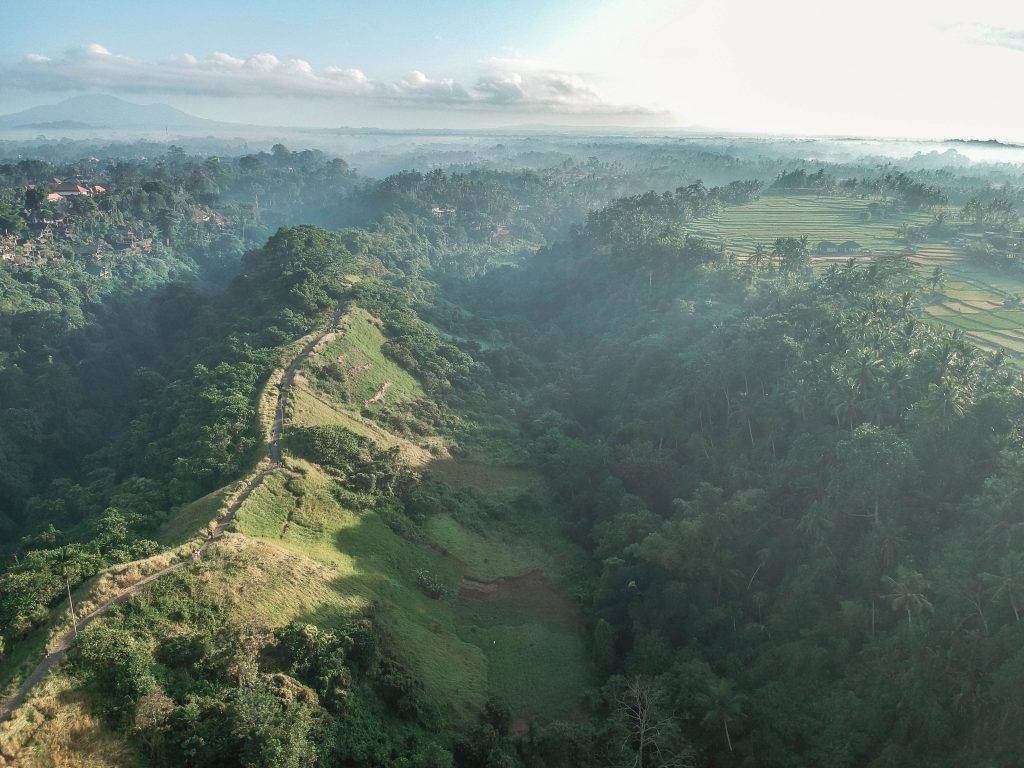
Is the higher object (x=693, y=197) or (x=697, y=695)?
(x=693, y=197)

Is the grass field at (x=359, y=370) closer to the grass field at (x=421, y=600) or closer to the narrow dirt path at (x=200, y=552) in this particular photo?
the narrow dirt path at (x=200, y=552)

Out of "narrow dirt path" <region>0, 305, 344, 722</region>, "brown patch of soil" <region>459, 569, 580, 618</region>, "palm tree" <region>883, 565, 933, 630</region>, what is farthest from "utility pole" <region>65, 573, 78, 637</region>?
"palm tree" <region>883, 565, 933, 630</region>

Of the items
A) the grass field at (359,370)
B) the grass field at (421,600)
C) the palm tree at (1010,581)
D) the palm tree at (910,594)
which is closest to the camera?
the palm tree at (1010,581)

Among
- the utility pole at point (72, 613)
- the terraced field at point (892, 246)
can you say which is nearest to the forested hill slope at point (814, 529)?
the terraced field at point (892, 246)

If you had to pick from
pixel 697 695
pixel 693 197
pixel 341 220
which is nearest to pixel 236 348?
pixel 697 695

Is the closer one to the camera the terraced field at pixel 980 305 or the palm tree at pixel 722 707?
the palm tree at pixel 722 707

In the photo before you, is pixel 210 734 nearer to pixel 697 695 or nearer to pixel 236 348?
pixel 697 695
